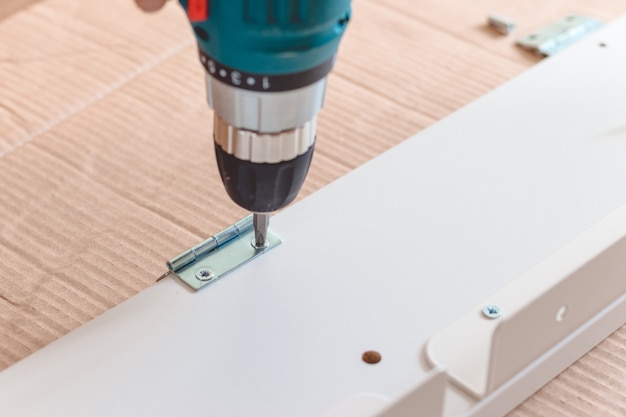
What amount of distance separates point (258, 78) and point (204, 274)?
0.20m

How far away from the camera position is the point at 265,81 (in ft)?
2.20

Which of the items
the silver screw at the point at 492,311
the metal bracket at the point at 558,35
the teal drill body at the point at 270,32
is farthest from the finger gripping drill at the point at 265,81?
the metal bracket at the point at 558,35

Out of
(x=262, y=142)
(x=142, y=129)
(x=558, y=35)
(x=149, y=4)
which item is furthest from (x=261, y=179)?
(x=558, y=35)

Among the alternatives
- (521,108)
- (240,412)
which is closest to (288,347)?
(240,412)

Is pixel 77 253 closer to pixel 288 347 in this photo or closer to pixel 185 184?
pixel 185 184

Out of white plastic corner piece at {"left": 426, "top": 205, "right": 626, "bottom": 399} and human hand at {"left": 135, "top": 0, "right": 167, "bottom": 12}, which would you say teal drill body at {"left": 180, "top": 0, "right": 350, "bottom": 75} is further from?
white plastic corner piece at {"left": 426, "top": 205, "right": 626, "bottom": 399}

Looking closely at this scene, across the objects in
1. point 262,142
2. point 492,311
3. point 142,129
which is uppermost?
point 262,142

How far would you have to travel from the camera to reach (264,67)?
0.66 meters

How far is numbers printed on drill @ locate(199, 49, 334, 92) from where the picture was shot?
671mm

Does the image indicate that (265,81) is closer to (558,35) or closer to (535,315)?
(535,315)

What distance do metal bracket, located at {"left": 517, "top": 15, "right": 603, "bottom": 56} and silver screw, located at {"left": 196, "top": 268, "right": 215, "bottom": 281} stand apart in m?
0.55

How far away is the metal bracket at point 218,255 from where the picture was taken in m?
0.81

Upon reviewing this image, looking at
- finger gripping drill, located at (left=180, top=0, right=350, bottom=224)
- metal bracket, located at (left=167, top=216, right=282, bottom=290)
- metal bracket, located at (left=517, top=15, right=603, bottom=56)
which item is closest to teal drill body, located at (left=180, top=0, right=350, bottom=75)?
finger gripping drill, located at (left=180, top=0, right=350, bottom=224)

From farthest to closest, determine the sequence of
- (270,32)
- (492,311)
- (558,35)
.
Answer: (558,35) → (492,311) → (270,32)
